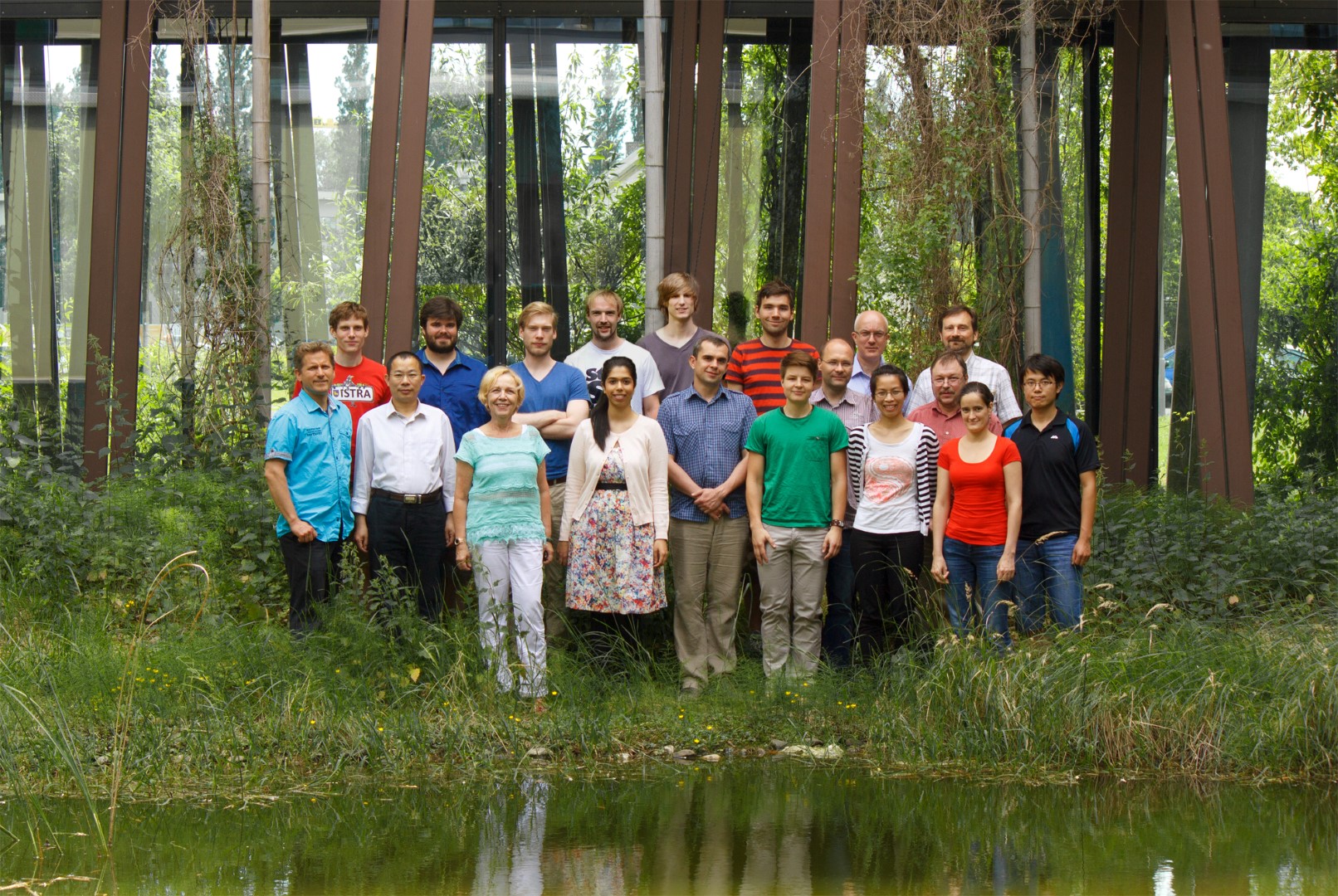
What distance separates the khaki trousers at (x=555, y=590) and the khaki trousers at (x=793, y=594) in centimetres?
91

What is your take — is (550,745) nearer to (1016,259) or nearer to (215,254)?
(215,254)

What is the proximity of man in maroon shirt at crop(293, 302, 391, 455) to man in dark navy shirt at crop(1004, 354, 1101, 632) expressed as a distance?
285 centimetres

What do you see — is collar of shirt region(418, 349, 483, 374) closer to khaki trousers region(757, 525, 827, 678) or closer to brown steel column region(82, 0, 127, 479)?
khaki trousers region(757, 525, 827, 678)

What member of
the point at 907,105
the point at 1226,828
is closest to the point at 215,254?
the point at 907,105

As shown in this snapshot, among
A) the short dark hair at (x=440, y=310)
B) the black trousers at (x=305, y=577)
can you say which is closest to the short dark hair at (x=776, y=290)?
the short dark hair at (x=440, y=310)

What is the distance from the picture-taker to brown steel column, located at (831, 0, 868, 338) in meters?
8.10

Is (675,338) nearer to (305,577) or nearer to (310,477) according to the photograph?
(310,477)

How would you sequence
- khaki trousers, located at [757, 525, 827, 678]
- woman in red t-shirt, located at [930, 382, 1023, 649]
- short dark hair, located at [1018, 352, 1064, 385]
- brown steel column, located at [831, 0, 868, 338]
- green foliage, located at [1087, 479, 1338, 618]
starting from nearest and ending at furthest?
woman in red t-shirt, located at [930, 382, 1023, 649]
short dark hair, located at [1018, 352, 1064, 385]
khaki trousers, located at [757, 525, 827, 678]
green foliage, located at [1087, 479, 1338, 618]
brown steel column, located at [831, 0, 868, 338]

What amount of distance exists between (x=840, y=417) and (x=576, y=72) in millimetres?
5260

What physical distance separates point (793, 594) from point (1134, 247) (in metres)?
5.61

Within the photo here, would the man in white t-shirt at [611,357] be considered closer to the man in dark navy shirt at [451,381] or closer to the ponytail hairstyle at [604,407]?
the ponytail hairstyle at [604,407]

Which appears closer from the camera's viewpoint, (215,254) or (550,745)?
(550,745)

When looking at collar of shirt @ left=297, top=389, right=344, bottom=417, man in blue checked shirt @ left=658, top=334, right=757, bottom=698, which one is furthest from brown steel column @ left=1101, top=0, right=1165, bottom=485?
collar of shirt @ left=297, top=389, right=344, bottom=417

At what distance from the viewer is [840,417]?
6383 millimetres
